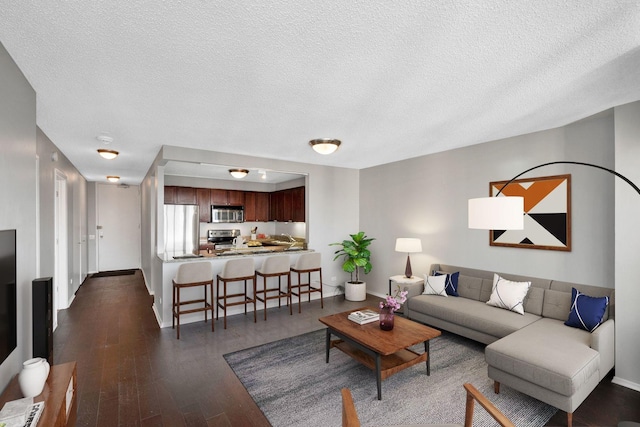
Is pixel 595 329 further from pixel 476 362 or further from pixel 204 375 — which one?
pixel 204 375

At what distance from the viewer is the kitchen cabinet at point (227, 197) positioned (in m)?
7.71

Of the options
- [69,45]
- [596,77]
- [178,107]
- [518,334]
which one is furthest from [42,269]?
[596,77]

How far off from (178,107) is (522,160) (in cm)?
403

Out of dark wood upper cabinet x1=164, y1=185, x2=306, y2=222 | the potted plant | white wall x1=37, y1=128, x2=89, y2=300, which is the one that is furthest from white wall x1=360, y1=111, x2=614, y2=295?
white wall x1=37, y1=128, x2=89, y2=300

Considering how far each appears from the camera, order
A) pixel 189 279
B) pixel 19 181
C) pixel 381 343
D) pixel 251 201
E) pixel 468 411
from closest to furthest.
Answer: pixel 468 411 < pixel 19 181 < pixel 381 343 < pixel 189 279 < pixel 251 201

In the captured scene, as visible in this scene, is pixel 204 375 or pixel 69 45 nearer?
pixel 69 45

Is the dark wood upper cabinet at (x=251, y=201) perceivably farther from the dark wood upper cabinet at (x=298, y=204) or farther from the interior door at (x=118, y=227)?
the interior door at (x=118, y=227)

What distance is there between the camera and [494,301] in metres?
3.70

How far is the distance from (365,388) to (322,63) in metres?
2.72

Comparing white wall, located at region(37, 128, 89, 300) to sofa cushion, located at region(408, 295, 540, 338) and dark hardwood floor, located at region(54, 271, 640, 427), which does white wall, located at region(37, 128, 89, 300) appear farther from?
sofa cushion, located at region(408, 295, 540, 338)

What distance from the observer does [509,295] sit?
11.7ft

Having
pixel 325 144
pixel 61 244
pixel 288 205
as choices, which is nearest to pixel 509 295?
pixel 325 144

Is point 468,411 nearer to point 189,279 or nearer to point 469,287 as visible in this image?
point 469,287

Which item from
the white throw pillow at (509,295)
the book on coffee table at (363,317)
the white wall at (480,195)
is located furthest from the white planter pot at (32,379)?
the white wall at (480,195)
